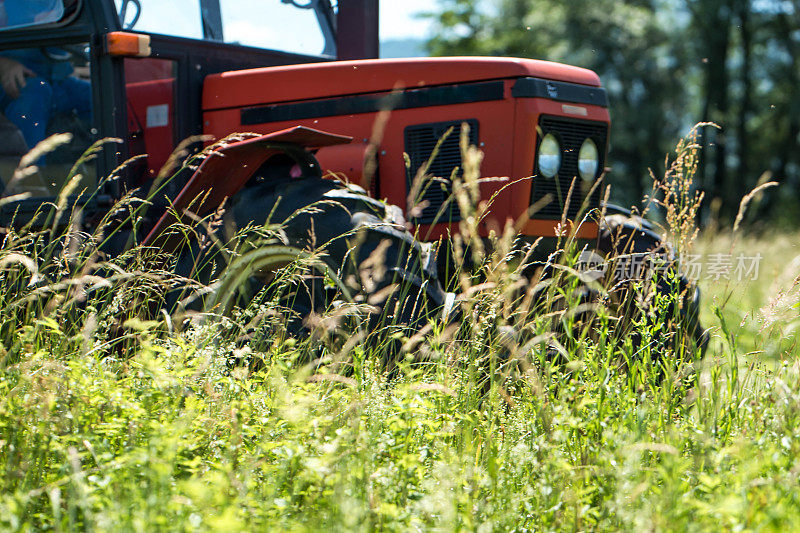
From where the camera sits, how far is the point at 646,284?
11.3 ft

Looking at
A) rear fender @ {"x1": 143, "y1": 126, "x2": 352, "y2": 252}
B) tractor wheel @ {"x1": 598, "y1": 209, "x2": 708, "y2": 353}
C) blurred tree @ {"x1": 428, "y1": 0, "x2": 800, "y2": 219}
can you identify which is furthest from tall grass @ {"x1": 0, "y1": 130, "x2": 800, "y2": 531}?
blurred tree @ {"x1": 428, "y1": 0, "x2": 800, "y2": 219}

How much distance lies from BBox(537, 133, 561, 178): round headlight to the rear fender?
Result: 0.87 metres

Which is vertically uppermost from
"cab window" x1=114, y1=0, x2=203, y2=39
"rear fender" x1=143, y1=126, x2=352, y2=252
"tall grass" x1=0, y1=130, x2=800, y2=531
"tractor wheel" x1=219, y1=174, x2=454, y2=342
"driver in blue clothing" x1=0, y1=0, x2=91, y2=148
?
"cab window" x1=114, y1=0, x2=203, y2=39

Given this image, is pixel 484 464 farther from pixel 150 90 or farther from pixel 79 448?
pixel 150 90

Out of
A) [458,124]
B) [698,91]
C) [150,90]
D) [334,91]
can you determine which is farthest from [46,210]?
[698,91]

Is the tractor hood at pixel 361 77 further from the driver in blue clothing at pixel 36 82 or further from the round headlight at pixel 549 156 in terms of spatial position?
the driver in blue clothing at pixel 36 82

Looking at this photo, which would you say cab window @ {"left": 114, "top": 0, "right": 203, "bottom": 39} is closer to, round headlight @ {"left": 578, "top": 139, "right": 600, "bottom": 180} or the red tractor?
the red tractor

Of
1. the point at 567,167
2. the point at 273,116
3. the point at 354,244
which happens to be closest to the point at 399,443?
the point at 354,244

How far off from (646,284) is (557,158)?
710mm

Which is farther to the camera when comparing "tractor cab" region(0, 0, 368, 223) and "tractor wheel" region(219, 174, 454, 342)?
"tractor cab" region(0, 0, 368, 223)

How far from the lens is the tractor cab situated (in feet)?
12.3

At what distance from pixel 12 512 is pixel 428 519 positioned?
36.7 inches

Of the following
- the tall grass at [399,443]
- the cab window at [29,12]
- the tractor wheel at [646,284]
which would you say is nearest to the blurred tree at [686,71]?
the tractor wheel at [646,284]

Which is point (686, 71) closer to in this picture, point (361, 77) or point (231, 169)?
point (361, 77)
